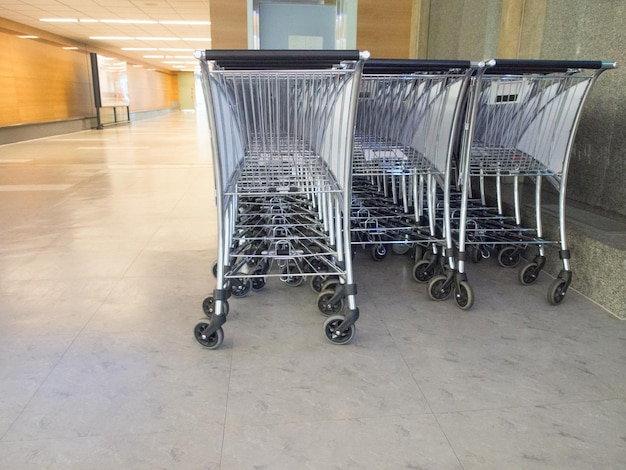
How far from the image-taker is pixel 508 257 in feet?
9.86

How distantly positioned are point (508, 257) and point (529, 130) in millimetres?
818

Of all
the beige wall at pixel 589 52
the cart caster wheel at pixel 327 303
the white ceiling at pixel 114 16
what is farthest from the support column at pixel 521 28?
the white ceiling at pixel 114 16

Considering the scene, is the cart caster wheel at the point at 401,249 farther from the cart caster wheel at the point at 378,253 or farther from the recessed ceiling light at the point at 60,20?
the recessed ceiling light at the point at 60,20

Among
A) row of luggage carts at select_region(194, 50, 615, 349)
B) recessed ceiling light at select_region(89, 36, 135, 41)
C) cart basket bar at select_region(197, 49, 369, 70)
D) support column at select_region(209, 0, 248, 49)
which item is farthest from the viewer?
recessed ceiling light at select_region(89, 36, 135, 41)

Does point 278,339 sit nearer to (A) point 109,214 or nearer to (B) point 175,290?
(B) point 175,290

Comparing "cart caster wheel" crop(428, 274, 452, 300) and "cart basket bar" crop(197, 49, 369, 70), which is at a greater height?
"cart basket bar" crop(197, 49, 369, 70)

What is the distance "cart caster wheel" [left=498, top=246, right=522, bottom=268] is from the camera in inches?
118

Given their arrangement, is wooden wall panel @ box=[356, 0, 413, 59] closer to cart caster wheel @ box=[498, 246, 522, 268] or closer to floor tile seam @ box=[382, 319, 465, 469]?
cart caster wheel @ box=[498, 246, 522, 268]

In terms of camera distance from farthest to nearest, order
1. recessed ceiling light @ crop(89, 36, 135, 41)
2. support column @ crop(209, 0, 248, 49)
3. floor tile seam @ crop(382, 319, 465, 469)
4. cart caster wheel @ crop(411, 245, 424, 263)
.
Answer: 1. recessed ceiling light @ crop(89, 36, 135, 41)
2. support column @ crop(209, 0, 248, 49)
3. cart caster wheel @ crop(411, 245, 424, 263)
4. floor tile seam @ crop(382, 319, 465, 469)

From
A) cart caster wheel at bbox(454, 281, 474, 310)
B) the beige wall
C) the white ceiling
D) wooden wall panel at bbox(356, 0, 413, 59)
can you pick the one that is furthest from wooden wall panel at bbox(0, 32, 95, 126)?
cart caster wheel at bbox(454, 281, 474, 310)

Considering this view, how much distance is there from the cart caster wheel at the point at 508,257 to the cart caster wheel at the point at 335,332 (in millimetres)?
1394

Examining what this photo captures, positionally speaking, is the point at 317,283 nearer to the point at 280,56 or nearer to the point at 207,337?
the point at 207,337

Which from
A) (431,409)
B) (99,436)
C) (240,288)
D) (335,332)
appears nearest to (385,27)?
(240,288)

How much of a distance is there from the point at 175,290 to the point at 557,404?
1.90m
